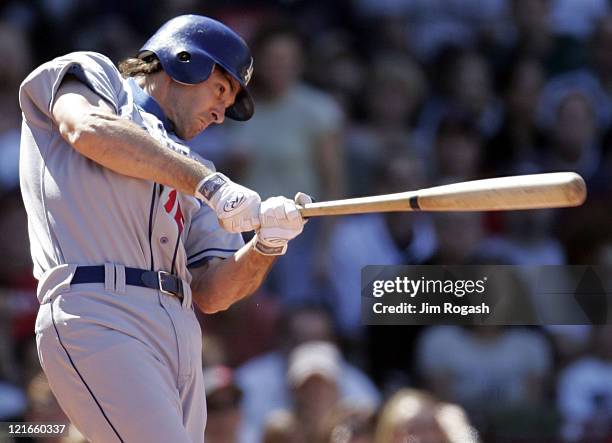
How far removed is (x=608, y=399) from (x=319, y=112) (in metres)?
2.10

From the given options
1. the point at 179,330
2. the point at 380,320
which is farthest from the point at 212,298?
the point at 380,320

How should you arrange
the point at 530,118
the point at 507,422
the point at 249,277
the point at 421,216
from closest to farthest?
the point at 249,277
the point at 507,422
the point at 421,216
the point at 530,118

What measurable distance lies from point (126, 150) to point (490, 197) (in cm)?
98

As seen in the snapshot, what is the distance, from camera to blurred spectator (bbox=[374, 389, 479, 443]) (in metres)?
4.70

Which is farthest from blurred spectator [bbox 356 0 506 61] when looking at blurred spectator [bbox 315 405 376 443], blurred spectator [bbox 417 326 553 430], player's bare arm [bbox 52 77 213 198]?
player's bare arm [bbox 52 77 213 198]

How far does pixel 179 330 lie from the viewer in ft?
10.3

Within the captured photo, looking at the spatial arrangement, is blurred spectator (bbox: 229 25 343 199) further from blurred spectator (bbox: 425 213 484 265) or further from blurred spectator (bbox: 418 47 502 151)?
blurred spectator (bbox: 418 47 502 151)

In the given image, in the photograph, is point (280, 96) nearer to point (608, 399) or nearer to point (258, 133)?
point (258, 133)

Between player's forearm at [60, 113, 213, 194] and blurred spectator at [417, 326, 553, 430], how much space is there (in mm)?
2716

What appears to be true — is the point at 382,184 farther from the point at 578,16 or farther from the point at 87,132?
the point at 87,132

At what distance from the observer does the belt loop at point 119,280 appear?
3013 millimetres

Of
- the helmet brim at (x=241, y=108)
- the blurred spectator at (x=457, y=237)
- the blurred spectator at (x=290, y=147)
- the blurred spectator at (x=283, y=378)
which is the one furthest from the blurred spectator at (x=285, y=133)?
the helmet brim at (x=241, y=108)

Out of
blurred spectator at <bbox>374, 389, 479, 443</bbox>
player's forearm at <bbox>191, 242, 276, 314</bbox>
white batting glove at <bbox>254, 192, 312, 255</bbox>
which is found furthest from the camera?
blurred spectator at <bbox>374, 389, 479, 443</bbox>

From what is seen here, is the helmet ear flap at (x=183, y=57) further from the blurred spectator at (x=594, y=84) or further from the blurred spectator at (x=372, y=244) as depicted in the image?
the blurred spectator at (x=594, y=84)
